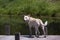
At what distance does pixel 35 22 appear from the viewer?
10703mm

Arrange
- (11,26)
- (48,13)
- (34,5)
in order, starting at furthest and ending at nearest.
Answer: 1. (34,5)
2. (48,13)
3. (11,26)

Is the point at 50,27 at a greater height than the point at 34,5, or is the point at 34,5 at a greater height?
the point at 34,5

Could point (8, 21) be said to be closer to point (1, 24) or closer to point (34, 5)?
point (1, 24)

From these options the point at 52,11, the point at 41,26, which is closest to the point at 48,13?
the point at 52,11

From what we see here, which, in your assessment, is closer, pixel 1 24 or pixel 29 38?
pixel 29 38

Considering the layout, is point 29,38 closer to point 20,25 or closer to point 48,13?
point 20,25

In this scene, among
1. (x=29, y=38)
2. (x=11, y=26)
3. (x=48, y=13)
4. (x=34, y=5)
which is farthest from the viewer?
(x=34, y=5)

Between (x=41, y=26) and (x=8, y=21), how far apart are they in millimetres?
1690

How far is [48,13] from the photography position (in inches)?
587

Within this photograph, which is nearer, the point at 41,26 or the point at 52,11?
the point at 41,26

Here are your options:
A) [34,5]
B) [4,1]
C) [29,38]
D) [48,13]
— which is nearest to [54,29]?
[29,38]

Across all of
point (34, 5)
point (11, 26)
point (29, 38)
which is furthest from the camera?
point (34, 5)

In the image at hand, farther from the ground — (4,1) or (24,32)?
(4,1)

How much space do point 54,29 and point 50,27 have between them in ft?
0.74
